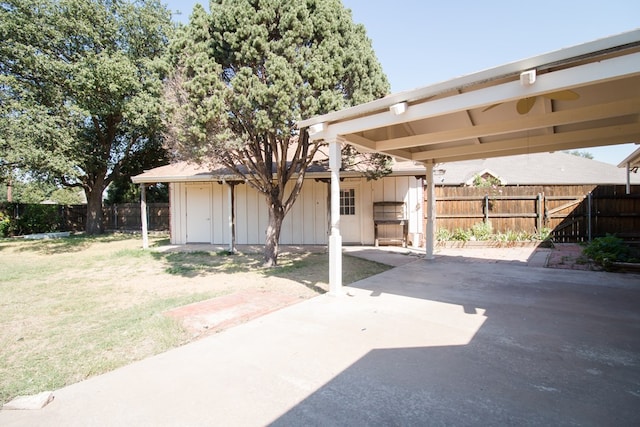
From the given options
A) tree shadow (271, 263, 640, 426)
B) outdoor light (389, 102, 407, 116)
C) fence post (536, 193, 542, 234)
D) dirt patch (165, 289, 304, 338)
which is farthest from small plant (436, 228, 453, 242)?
outdoor light (389, 102, 407, 116)

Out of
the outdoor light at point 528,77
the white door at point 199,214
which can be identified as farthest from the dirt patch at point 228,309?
the white door at point 199,214

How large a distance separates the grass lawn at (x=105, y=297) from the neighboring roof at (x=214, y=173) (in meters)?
2.69

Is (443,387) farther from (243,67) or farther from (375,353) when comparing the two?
(243,67)

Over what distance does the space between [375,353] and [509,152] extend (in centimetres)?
621

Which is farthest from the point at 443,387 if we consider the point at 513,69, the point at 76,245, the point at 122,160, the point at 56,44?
the point at 122,160

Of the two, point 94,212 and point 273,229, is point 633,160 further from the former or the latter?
point 94,212

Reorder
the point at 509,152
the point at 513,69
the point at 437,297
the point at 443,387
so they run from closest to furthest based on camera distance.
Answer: the point at 443,387
the point at 513,69
the point at 437,297
the point at 509,152

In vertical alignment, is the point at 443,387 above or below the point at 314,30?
below

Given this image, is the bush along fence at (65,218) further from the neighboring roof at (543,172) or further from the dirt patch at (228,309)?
the dirt patch at (228,309)

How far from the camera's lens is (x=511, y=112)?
5.21 meters

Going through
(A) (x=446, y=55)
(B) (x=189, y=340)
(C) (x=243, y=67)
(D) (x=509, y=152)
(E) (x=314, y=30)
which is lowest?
(B) (x=189, y=340)

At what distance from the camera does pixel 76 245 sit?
13.4m

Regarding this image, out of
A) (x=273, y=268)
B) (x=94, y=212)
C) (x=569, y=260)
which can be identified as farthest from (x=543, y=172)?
(x=94, y=212)

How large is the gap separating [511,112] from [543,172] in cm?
1528
